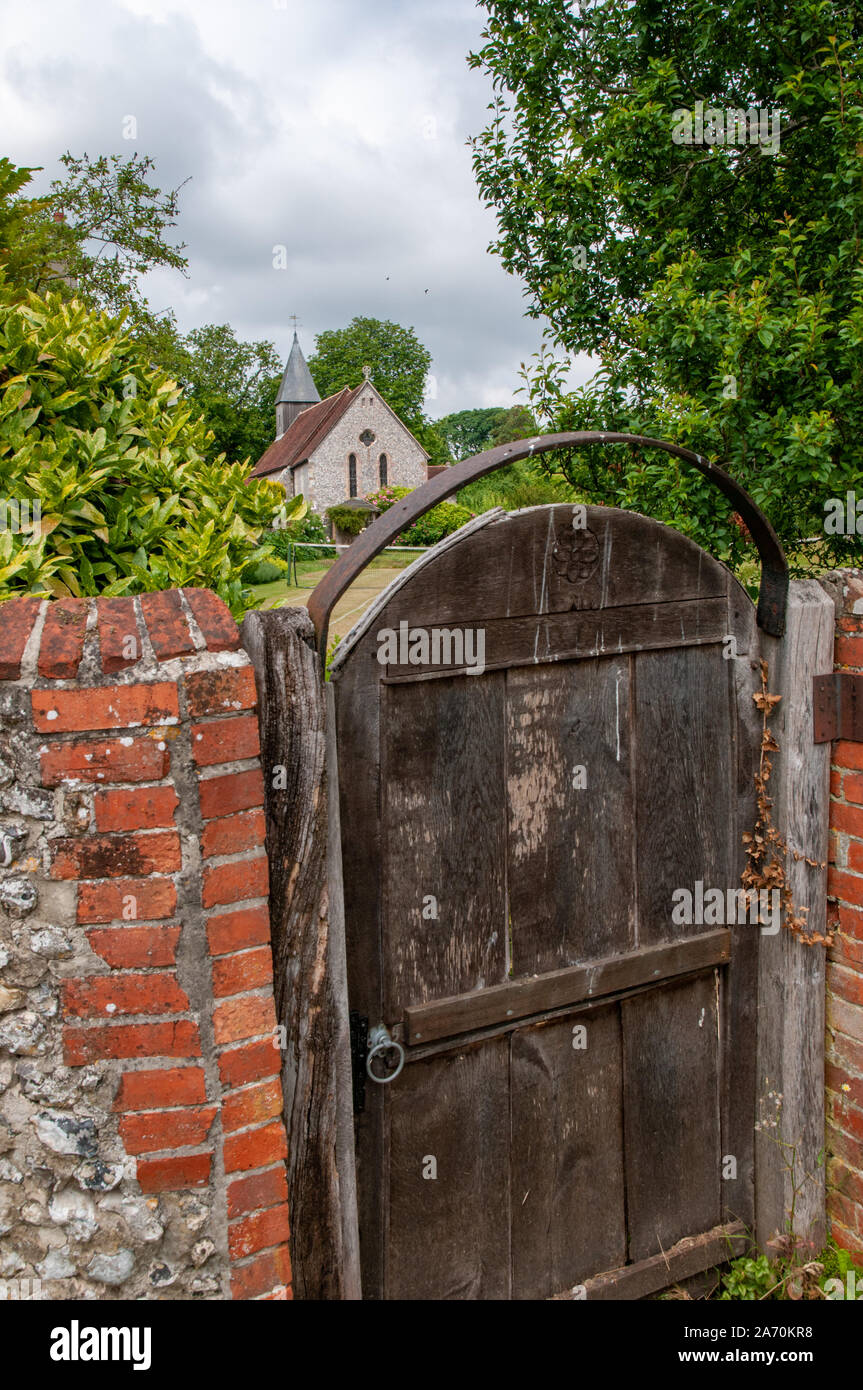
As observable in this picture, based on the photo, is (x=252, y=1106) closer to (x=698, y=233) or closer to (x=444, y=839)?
(x=444, y=839)

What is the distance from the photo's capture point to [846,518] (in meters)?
3.98

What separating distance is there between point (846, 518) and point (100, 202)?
50.8 feet

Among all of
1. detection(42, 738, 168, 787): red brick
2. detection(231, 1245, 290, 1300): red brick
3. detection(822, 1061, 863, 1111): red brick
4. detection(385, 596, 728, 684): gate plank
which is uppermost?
detection(385, 596, 728, 684): gate plank

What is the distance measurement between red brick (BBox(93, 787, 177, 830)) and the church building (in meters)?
40.5

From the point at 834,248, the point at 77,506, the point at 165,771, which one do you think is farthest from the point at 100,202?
the point at 165,771

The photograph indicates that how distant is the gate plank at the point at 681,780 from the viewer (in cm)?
227

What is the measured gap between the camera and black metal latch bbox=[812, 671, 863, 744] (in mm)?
2420

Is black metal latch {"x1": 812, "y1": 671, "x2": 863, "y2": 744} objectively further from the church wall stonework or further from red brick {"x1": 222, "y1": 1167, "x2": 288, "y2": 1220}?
the church wall stonework

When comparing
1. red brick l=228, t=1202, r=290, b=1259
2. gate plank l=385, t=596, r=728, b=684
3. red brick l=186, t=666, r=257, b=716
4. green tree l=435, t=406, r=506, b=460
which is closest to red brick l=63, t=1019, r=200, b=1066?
red brick l=228, t=1202, r=290, b=1259

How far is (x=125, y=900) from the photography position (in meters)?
1.52

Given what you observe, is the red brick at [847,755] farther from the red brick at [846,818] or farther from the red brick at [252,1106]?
the red brick at [252,1106]

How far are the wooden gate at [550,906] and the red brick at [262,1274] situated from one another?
31cm

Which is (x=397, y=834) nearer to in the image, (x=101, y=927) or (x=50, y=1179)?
(x=101, y=927)

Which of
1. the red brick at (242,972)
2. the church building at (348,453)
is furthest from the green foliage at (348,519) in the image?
the red brick at (242,972)
